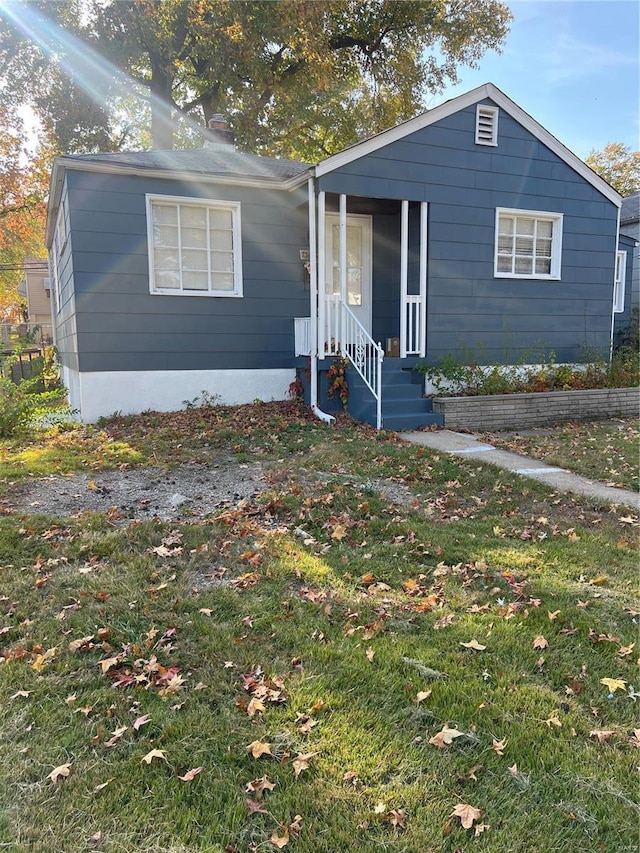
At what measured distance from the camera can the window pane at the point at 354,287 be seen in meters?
10.2

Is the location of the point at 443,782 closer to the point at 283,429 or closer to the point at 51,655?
the point at 51,655

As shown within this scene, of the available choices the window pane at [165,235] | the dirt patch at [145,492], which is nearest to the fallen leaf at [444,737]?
the dirt patch at [145,492]

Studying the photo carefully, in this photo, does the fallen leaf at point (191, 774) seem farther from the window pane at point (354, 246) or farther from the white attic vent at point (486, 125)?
the white attic vent at point (486, 125)

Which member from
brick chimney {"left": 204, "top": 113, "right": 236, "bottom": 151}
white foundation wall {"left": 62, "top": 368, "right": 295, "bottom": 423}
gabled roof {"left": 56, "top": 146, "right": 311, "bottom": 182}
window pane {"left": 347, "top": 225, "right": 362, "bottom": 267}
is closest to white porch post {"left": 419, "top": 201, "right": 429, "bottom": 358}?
window pane {"left": 347, "top": 225, "right": 362, "bottom": 267}

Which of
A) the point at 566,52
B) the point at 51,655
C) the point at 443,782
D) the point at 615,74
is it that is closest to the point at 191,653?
the point at 51,655

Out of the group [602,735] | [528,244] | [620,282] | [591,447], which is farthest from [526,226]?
[602,735]

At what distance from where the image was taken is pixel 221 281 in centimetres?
917

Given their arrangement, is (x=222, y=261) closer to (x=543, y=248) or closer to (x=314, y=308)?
(x=314, y=308)

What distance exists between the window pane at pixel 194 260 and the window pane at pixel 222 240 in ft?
0.79

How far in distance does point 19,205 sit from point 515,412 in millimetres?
23227

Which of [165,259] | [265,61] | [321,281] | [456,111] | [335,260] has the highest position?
[265,61]

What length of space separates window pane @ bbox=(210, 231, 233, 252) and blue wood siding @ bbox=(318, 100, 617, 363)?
1.84m

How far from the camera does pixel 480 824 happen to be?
1.81 m

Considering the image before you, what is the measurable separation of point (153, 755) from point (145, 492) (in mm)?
3183
